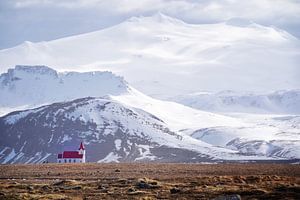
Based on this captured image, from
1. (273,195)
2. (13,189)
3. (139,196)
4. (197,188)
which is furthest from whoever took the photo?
(13,189)

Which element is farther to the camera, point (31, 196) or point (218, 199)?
point (31, 196)

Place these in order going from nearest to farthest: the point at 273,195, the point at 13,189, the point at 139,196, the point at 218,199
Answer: the point at 218,199 < the point at 273,195 < the point at 139,196 < the point at 13,189

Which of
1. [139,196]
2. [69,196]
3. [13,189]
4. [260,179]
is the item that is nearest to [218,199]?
[139,196]

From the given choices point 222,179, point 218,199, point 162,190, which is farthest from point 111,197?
point 222,179

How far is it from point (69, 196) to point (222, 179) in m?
19.5

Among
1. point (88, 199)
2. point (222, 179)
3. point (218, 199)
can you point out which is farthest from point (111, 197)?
point (222, 179)

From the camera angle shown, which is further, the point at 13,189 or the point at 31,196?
the point at 13,189

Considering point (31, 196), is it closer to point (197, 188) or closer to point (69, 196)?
point (69, 196)

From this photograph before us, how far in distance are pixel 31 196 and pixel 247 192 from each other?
19.2 m

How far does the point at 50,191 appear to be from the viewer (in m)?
58.6

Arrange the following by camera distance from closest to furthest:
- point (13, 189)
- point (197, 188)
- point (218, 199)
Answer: point (218, 199), point (197, 188), point (13, 189)

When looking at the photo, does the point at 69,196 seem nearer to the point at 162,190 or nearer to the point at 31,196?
the point at 31,196

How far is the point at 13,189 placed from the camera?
6084 cm

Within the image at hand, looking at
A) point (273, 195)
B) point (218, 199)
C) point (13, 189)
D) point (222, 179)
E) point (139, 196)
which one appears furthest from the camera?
point (222, 179)
